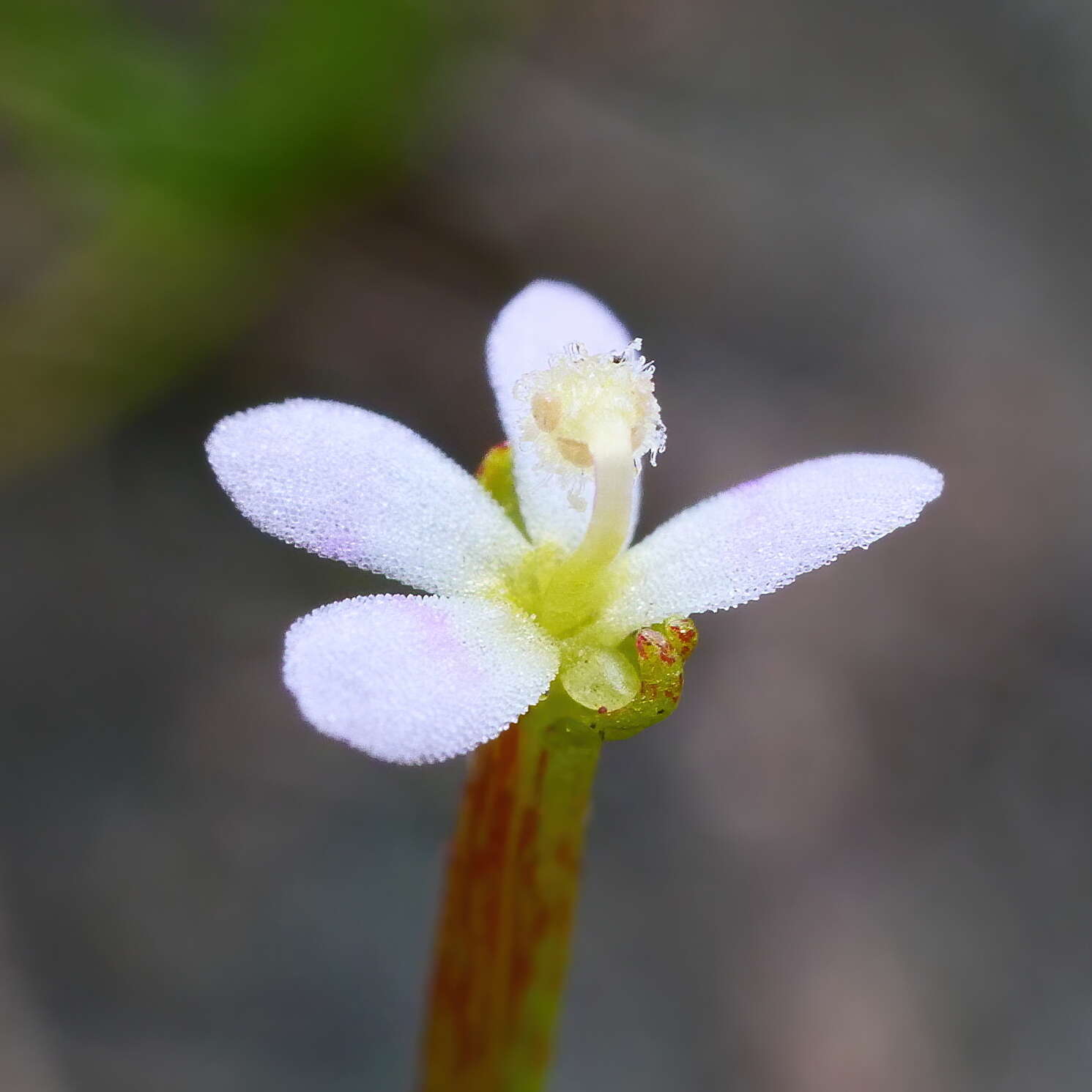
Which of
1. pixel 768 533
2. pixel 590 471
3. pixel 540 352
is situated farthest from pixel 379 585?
pixel 768 533

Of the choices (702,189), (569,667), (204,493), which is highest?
(702,189)

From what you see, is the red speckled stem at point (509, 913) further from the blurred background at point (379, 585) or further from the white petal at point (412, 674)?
the blurred background at point (379, 585)

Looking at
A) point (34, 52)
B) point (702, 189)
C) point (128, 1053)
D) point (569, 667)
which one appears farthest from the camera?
point (702, 189)

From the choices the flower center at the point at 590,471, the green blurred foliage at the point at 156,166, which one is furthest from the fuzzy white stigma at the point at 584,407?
the green blurred foliage at the point at 156,166

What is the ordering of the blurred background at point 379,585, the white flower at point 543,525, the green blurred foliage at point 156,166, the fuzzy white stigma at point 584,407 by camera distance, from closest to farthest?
the white flower at point 543,525 < the fuzzy white stigma at point 584,407 < the blurred background at point 379,585 < the green blurred foliage at point 156,166

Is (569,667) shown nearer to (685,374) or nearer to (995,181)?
(685,374)

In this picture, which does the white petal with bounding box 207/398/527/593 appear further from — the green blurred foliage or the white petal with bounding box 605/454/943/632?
the green blurred foliage

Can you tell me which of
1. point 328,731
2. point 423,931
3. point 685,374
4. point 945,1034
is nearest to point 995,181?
point 685,374
